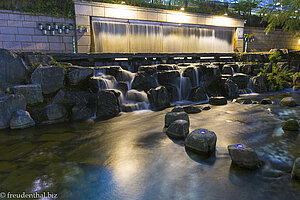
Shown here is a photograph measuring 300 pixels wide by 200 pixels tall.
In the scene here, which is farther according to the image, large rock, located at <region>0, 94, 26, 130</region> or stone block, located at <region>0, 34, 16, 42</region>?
stone block, located at <region>0, 34, 16, 42</region>

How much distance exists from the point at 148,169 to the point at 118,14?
12.7 metres

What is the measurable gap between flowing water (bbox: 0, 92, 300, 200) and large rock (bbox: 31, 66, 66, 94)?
1675 mm

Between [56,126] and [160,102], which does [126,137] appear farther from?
[160,102]

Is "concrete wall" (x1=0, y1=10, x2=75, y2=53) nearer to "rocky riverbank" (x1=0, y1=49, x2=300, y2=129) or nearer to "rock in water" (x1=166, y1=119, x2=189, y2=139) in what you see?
"rocky riverbank" (x1=0, y1=49, x2=300, y2=129)

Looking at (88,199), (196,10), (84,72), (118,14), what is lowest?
(88,199)

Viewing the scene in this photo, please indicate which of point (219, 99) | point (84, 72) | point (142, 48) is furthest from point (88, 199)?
point (142, 48)

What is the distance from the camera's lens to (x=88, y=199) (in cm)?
296

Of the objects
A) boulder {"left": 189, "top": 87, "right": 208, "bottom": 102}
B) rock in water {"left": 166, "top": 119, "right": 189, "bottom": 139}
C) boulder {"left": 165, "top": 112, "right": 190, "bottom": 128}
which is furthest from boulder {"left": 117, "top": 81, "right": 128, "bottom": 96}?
rock in water {"left": 166, "top": 119, "right": 189, "bottom": 139}

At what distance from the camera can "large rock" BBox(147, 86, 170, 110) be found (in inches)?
330

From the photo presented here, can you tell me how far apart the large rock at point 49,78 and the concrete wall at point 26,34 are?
5521 mm

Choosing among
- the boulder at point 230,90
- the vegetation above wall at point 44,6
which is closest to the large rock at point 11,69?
the vegetation above wall at point 44,6

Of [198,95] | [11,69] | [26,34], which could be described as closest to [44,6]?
[26,34]

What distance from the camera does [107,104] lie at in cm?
737

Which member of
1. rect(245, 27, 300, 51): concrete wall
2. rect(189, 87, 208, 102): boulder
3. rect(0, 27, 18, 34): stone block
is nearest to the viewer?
rect(189, 87, 208, 102): boulder
